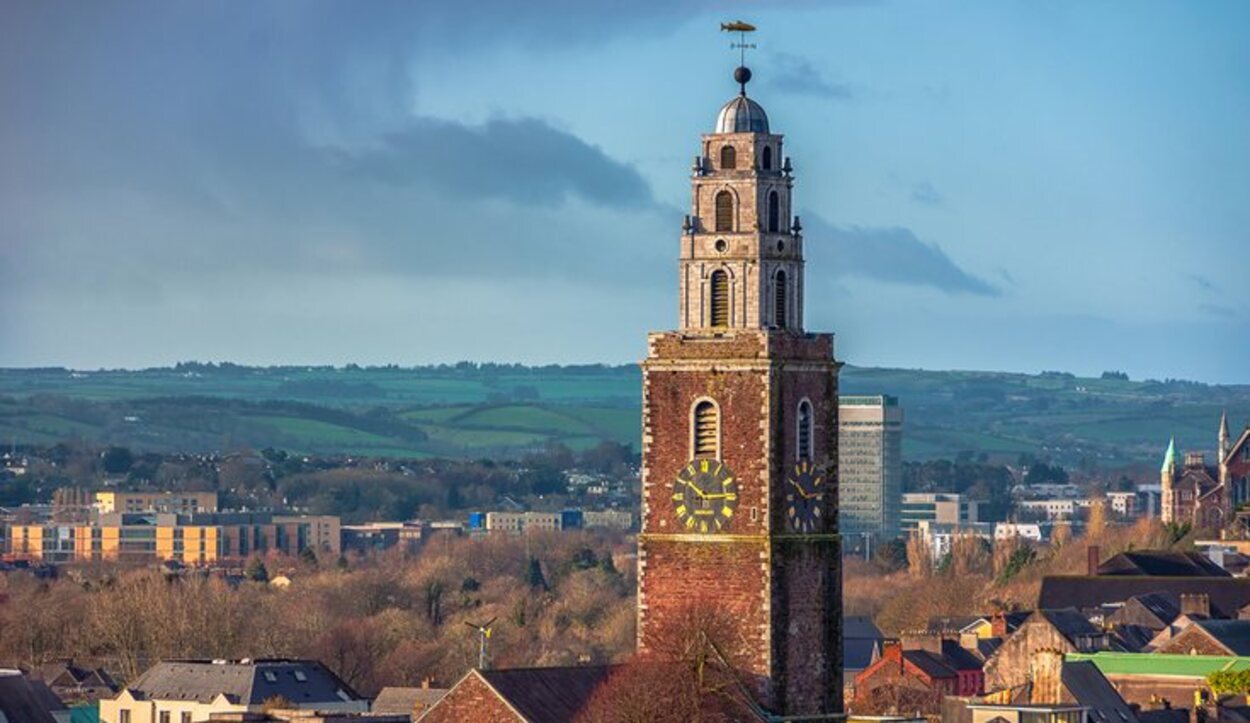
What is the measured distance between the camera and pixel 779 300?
7975 cm

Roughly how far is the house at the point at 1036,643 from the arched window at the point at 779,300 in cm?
4732

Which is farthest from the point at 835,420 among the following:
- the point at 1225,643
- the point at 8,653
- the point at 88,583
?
the point at 88,583

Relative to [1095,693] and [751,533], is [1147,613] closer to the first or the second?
[1095,693]

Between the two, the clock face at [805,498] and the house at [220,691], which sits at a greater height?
the clock face at [805,498]

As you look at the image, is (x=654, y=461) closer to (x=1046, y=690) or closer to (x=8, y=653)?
(x=1046, y=690)

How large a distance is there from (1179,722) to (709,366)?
92.0 feet

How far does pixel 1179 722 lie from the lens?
103250 millimetres

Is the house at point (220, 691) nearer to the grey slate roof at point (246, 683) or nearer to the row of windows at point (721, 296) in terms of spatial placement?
the grey slate roof at point (246, 683)

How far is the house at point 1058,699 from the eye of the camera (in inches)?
3706

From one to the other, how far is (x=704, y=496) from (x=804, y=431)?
2.35m

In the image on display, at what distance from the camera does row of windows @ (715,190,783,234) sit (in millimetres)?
79312

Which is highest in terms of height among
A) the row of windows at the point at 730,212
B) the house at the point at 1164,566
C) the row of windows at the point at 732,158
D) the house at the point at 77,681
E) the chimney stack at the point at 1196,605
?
the row of windows at the point at 732,158

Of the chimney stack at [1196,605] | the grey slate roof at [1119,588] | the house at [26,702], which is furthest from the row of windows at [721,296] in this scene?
the grey slate roof at [1119,588]

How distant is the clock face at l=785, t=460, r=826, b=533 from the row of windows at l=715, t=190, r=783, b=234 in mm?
4315
